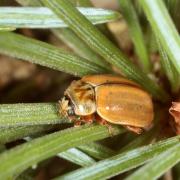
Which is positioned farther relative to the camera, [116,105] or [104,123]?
[116,105]

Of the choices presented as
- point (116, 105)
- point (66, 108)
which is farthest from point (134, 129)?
point (66, 108)

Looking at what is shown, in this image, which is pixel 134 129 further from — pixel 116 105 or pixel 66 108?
pixel 66 108

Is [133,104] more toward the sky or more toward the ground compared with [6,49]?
more toward the ground

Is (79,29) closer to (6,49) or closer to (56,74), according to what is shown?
(6,49)

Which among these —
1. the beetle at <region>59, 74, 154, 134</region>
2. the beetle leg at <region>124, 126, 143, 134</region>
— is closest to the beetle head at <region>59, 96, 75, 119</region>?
the beetle at <region>59, 74, 154, 134</region>

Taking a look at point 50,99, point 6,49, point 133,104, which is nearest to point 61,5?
point 6,49

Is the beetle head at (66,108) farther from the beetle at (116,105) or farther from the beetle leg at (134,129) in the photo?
the beetle leg at (134,129)

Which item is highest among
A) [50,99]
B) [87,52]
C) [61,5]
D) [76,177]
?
[61,5]

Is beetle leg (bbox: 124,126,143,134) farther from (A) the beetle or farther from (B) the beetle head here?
(B) the beetle head
